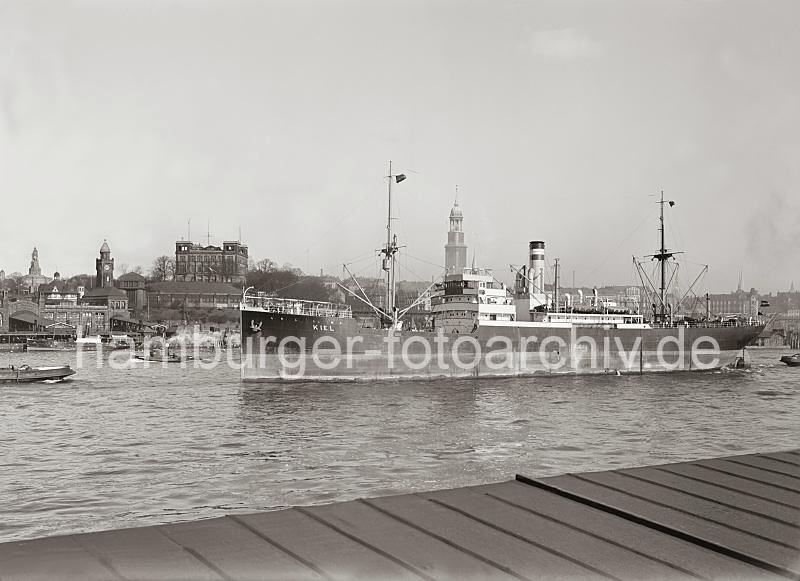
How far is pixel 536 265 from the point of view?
1980 inches

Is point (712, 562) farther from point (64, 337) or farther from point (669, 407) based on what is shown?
point (64, 337)

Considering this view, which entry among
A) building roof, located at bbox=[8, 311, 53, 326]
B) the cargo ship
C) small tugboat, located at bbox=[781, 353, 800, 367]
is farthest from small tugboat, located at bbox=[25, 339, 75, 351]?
small tugboat, located at bbox=[781, 353, 800, 367]

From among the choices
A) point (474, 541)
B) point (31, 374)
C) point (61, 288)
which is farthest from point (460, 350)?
point (61, 288)

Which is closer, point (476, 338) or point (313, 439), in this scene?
point (313, 439)

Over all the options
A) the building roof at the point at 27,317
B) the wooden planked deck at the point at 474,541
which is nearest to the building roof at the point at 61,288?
the building roof at the point at 27,317

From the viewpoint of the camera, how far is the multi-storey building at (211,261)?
15488 cm

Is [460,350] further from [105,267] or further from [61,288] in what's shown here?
[61,288]

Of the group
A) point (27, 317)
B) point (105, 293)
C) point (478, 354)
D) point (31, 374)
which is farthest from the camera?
point (105, 293)

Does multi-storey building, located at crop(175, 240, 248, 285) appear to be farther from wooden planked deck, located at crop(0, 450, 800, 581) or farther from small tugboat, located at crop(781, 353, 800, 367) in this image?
wooden planked deck, located at crop(0, 450, 800, 581)

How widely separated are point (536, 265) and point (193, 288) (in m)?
101

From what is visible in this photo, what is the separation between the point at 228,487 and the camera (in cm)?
1293

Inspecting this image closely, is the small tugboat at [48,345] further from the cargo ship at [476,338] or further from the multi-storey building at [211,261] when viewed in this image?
the multi-storey building at [211,261]

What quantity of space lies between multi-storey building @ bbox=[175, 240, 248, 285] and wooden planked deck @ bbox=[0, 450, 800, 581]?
153 meters

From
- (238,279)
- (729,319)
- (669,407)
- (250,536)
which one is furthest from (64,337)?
(250,536)
